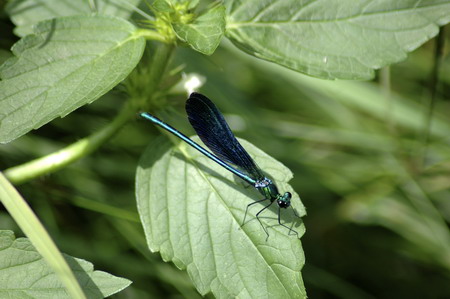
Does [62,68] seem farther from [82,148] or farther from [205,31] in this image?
[205,31]

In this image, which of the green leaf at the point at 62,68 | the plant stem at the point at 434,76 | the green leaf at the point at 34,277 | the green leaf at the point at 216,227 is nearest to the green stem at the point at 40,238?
the green leaf at the point at 34,277

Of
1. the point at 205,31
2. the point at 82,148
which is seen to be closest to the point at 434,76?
the point at 205,31

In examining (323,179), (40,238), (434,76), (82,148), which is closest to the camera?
(40,238)

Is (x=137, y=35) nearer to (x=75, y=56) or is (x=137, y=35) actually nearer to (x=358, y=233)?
(x=75, y=56)

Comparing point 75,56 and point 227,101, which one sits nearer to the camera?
point 75,56

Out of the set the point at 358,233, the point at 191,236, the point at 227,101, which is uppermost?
the point at 191,236

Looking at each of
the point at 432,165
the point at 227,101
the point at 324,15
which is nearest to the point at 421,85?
the point at 432,165
